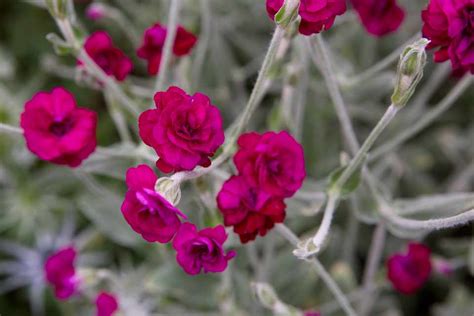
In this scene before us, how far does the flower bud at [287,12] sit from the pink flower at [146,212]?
0.57 ft

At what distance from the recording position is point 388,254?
1.16 meters

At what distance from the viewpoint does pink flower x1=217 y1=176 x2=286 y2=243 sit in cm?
62

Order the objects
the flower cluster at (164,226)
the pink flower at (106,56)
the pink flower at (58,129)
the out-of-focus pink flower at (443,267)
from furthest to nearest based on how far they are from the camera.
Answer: the out-of-focus pink flower at (443,267) < the pink flower at (106,56) < the pink flower at (58,129) < the flower cluster at (164,226)

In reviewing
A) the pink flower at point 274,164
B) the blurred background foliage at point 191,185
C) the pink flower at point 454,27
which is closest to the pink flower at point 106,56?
the blurred background foliage at point 191,185

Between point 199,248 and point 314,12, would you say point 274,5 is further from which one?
point 199,248

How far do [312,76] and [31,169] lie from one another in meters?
0.58

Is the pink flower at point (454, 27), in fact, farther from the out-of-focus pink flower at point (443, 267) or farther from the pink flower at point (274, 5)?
the out-of-focus pink flower at point (443, 267)

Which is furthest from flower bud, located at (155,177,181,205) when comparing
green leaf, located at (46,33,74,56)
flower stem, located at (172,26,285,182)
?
green leaf, located at (46,33,74,56)

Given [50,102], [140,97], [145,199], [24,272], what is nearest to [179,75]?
[140,97]

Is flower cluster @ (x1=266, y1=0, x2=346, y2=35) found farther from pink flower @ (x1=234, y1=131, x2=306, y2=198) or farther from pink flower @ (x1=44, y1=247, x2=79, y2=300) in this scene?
pink flower @ (x1=44, y1=247, x2=79, y2=300)

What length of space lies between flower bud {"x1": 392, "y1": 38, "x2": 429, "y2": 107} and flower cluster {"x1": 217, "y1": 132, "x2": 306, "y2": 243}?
0.11 m

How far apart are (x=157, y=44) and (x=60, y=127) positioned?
0.17 meters

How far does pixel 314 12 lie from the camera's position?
59cm

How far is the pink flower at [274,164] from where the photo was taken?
0.61m
